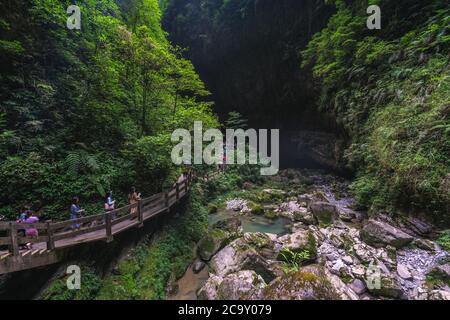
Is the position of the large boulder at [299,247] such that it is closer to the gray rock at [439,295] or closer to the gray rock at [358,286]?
the gray rock at [358,286]

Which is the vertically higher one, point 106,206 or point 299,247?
point 106,206

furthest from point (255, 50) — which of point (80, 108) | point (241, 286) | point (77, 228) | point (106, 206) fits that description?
point (241, 286)

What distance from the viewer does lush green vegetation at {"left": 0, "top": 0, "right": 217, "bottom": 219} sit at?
703 centimetres

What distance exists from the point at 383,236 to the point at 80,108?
43.1 feet

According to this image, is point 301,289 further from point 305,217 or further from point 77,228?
point 305,217

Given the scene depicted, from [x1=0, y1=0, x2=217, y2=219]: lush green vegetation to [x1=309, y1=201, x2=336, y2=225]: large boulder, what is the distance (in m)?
7.50

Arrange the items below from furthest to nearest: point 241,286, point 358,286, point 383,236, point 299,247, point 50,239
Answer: point 299,247 → point 383,236 → point 358,286 → point 241,286 → point 50,239

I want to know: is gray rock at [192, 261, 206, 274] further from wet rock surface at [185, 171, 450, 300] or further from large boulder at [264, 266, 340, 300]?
large boulder at [264, 266, 340, 300]

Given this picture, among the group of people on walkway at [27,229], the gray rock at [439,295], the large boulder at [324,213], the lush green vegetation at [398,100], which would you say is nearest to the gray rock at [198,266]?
the group of people on walkway at [27,229]

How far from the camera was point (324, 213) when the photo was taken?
10453 millimetres

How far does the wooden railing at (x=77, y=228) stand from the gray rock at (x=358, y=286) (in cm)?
686

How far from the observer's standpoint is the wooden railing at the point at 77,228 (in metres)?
4.48

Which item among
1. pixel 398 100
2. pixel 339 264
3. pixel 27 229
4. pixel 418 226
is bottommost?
pixel 339 264
